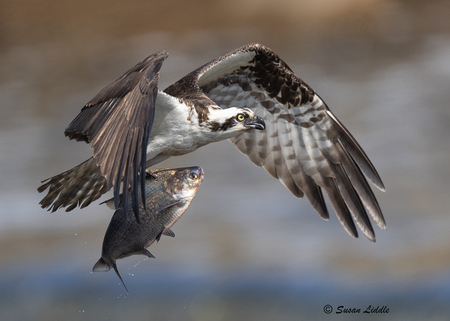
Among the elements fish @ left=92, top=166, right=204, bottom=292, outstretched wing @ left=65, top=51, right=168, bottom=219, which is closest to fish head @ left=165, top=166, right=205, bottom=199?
fish @ left=92, top=166, right=204, bottom=292

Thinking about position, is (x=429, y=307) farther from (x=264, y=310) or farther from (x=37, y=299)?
(x=37, y=299)

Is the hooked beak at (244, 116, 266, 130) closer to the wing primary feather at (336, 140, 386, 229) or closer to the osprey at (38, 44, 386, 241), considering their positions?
the osprey at (38, 44, 386, 241)

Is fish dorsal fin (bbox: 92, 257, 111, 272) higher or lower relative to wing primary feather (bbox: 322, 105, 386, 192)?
higher

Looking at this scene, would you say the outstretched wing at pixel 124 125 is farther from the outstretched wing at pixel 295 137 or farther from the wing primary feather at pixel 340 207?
the wing primary feather at pixel 340 207

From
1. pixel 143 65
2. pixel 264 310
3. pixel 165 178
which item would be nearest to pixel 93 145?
pixel 165 178

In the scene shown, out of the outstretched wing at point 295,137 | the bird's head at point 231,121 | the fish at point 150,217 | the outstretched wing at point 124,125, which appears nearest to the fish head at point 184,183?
the fish at point 150,217

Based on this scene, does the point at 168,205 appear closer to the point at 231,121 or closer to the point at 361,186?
the point at 231,121

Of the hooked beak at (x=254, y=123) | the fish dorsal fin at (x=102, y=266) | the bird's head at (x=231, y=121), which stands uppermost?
the bird's head at (x=231, y=121)
